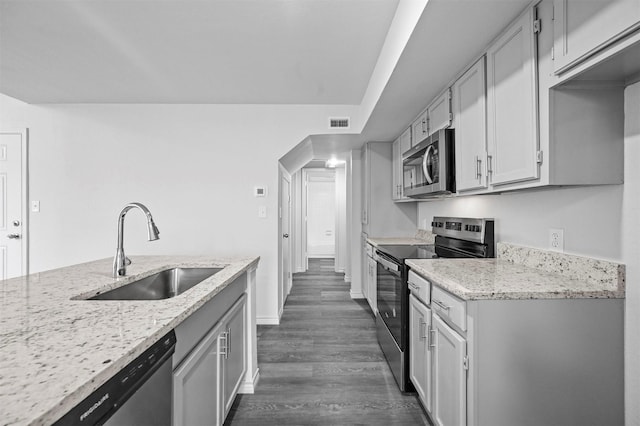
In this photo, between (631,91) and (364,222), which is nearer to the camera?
(631,91)

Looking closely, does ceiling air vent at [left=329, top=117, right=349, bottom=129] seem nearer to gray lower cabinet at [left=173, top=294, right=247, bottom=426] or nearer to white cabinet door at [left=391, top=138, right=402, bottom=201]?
white cabinet door at [left=391, top=138, right=402, bottom=201]

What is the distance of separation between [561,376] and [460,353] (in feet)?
1.22

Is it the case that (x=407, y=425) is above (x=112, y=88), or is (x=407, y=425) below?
below

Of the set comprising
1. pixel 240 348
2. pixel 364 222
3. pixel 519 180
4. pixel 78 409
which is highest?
pixel 519 180

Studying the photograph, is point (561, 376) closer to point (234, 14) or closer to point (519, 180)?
point (519, 180)

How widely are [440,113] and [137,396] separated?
2400mm

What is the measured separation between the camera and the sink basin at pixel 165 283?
1.64 m

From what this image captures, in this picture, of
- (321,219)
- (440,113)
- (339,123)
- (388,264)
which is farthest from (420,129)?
(321,219)

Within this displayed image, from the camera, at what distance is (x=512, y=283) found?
1398mm

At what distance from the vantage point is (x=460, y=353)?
4.45ft

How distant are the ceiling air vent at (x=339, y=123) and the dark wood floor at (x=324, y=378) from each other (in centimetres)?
218

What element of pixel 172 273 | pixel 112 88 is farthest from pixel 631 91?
pixel 112 88

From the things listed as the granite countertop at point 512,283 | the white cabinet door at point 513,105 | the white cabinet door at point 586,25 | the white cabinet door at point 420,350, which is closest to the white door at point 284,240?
the white cabinet door at point 420,350

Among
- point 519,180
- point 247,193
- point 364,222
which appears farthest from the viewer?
point 364,222
